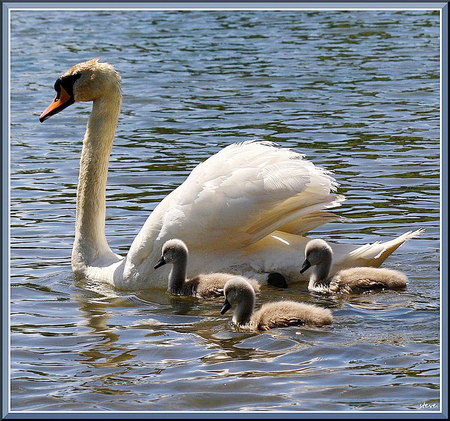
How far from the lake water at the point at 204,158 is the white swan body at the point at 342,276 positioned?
0.11 m

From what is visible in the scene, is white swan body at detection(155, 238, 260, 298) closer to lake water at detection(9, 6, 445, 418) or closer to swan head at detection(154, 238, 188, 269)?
swan head at detection(154, 238, 188, 269)

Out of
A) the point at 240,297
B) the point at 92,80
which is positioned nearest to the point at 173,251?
the point at 240,297

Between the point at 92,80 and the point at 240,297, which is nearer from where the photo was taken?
the point at 240,297

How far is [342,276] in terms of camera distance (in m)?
8.37

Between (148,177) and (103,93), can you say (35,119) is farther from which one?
(103,93)

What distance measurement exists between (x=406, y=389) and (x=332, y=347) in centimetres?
77

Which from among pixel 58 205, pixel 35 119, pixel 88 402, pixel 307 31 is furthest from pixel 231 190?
pixel 307 31

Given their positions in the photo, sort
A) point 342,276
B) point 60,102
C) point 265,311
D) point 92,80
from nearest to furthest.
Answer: point 265,311 → point 342,276 → point 92,80 → point 60,102

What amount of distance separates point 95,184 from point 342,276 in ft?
8.05

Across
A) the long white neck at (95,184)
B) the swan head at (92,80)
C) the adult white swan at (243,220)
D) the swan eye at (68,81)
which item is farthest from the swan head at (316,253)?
the swan eye at (68,81)

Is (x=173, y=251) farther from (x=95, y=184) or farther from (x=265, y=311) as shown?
(x=95, y=184)

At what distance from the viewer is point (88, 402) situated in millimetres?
6504

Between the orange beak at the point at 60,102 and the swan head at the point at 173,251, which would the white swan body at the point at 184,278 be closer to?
the swan head at the point at 173,251

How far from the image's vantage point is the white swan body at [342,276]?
825 cm
